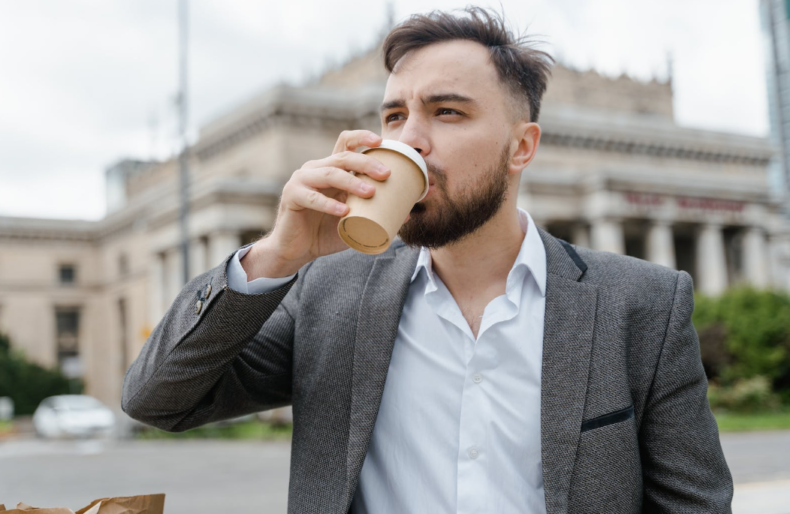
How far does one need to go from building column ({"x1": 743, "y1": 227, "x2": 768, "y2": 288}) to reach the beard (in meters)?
46.4

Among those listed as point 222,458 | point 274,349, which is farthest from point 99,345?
point 274,349

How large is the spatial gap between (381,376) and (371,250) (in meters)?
0.42

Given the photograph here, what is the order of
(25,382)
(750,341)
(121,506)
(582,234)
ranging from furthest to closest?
(25,382)
(582,234)
(750,341)
(121,506)

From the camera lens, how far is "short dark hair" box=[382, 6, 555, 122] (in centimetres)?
Result: 242

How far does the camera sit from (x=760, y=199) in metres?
45.5

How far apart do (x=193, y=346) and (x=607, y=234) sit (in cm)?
3950

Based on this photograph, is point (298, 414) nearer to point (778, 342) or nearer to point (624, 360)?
point (624, 360)

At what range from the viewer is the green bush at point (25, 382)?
53656 mm

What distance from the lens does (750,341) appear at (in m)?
25.7

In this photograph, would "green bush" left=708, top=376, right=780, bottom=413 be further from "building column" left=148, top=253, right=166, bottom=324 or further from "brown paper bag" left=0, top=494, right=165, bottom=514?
"building column" left=148, top=253, right=166, bottom=324

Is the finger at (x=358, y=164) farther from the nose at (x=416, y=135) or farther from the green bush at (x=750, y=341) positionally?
the green bush at (x=750, y=341)

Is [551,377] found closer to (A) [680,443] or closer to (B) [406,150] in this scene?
(A) [680,443]

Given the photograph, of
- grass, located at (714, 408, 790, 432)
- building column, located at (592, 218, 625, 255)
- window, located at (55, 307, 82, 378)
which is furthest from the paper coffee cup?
window, located at (55, 307, 82, 378)

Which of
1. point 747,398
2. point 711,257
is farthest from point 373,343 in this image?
point 711,257
